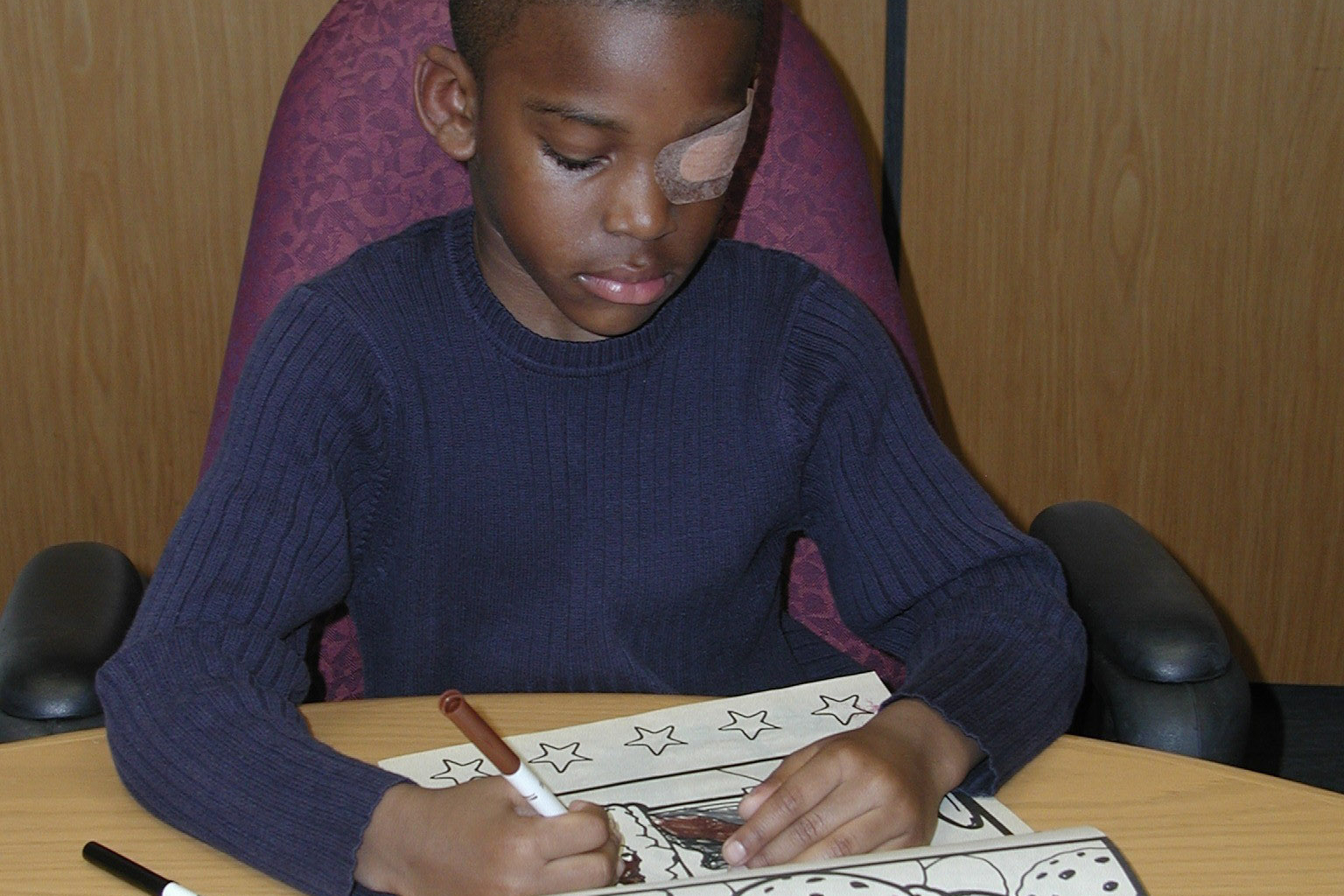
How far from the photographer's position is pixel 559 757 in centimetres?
76

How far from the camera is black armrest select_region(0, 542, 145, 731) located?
0.86 metres

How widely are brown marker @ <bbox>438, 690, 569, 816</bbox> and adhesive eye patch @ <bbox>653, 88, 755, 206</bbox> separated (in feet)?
1.15

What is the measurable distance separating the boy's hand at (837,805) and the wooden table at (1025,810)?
62 millimetres

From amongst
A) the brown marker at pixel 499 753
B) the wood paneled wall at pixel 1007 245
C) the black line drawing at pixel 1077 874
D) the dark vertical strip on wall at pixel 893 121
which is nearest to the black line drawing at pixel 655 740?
the brown marker at pixel 499 753

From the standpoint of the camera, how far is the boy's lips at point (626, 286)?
2.85ft

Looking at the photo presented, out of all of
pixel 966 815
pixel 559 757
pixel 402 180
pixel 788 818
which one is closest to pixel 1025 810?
pixel 966 815

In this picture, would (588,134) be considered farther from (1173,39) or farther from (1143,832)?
(1173,39)

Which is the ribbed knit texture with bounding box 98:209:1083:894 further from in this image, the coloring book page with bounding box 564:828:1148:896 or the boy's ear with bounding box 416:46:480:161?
the coloring book page with bounding box 564:828:1148:896

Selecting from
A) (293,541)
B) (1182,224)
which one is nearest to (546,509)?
(293,541)

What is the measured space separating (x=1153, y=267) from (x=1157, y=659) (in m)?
1.20

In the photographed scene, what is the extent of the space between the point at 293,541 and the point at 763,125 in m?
0.54

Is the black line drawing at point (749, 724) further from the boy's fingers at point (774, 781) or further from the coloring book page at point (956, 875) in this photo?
the coloring book page at point (956, 875)

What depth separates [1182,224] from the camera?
1.95m

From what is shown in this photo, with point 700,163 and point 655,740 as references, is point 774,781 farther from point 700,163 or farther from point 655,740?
point 700,163
